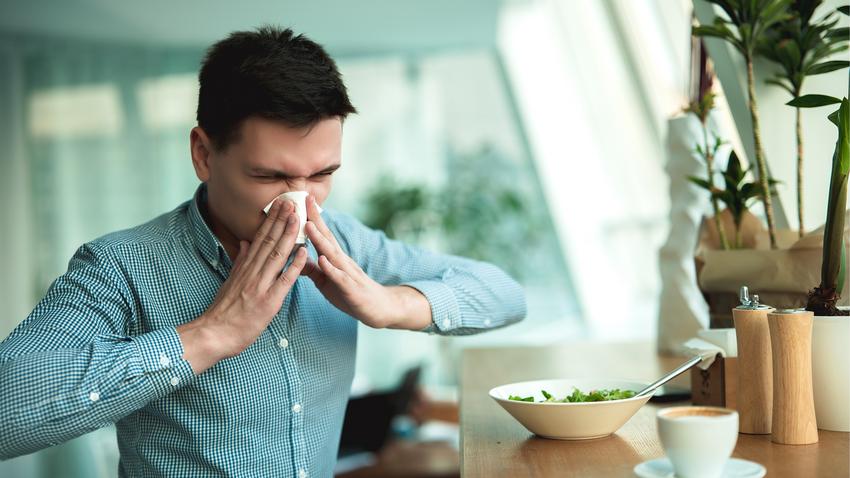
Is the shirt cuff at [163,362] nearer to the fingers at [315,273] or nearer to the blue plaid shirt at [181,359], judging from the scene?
the blue plaid shirt at [181,359]

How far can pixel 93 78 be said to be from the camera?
20.2 ft

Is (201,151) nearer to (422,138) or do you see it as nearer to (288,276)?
(288,276)

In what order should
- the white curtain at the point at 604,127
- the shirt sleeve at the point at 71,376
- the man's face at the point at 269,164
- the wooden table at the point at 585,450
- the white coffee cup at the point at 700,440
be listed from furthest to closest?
1. the white curtain at the point at 604,127
2. the man's face at the point at 269,164
3. the shirt sleeve at the point at 71,376
4. the wooden table at the point at 585,450
5. the white coffee cup at the point at 700,440

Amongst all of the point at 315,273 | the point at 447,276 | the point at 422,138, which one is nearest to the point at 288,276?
the point at 315,273

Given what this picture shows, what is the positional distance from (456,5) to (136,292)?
4.92m

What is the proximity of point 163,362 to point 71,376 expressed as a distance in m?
0.12

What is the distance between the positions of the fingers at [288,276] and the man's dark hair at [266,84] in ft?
0.76

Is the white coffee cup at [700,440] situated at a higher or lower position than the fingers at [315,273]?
lower

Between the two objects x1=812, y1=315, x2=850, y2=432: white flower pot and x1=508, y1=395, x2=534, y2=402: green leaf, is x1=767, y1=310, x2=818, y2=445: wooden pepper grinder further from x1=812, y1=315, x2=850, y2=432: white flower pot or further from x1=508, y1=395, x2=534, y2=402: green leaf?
x1=508, y1=395, x2=534, y2=402: green leaf

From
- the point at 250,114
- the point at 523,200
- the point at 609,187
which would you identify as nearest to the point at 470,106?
the point at 523,200

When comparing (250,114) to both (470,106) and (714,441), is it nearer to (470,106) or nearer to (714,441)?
(714,441)

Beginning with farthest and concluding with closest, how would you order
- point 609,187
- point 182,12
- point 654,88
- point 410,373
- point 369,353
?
point 369,353 < point 609,187 < point 182,12 < point 410,373 < point 654,88

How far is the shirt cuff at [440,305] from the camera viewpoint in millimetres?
1565

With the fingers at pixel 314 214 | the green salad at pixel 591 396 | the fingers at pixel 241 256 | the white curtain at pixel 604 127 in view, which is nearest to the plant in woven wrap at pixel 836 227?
the green salad at pixel 591 396
